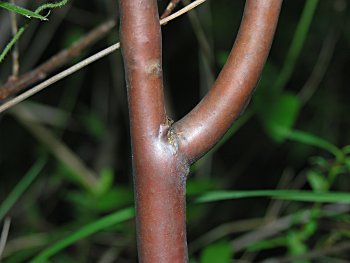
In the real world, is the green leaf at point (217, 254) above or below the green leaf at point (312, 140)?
below

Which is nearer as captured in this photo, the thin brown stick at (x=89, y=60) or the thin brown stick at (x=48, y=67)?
the thin brown stick at (x=89, y=60)

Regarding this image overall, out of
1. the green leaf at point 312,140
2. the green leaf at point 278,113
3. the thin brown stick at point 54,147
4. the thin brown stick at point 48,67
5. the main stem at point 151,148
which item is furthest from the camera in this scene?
the thin brown stick at point 54,147

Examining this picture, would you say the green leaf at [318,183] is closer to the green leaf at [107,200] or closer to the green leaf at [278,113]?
the green leaf at [278,113]

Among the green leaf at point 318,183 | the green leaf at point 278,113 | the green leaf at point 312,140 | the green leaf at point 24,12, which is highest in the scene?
the green leaf at point 278,113

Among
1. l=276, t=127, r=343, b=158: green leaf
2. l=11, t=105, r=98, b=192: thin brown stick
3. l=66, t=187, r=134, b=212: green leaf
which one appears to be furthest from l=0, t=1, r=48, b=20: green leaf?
l=11, t=105, r=98, b=192: thin brown stick

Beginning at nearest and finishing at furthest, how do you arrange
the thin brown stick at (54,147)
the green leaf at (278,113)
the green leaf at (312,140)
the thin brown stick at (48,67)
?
the thin brown stick at (48,67)
the green leaf at (312,140)
the green leaf at (278,113)
the thin brown stick at (54,147)

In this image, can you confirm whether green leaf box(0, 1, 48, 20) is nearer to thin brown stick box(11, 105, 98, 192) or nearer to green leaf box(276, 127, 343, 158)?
green leaf box(276, 127, 343, 158)

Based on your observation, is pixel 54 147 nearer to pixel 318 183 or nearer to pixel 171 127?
pixel 318 183

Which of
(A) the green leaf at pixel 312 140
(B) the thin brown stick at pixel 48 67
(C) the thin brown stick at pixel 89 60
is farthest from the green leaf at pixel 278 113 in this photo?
(C) the thin brown stick at pixel 89 60
